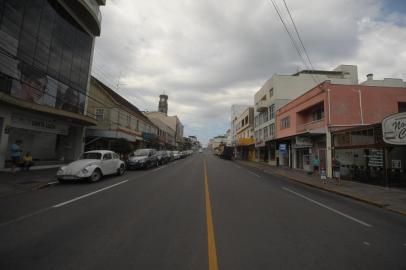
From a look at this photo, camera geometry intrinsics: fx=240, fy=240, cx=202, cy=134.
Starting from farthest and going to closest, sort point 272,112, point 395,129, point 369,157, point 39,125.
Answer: point 272,112 < point 39,125 < point 369,157 < point 395,129

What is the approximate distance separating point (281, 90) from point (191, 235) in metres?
33.6

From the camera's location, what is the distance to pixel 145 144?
44219 mm

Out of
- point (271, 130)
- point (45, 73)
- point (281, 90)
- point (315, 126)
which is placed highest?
point (281, 90)

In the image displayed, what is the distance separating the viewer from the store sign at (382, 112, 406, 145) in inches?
500

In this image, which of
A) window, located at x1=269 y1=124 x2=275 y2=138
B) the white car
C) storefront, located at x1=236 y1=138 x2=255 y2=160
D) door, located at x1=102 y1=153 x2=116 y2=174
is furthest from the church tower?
door, located at x1=102 y1=153 x2=116 y2=174

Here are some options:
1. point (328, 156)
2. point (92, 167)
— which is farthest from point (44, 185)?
point (328, 156)

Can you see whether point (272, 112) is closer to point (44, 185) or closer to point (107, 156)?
point (107, 156)

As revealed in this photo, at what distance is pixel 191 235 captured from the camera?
4926 mm

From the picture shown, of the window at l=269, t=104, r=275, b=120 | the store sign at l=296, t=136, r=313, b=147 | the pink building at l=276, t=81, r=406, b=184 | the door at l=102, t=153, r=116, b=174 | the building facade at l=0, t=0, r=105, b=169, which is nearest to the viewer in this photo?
the door at l=102, t=153, r=116, b=174

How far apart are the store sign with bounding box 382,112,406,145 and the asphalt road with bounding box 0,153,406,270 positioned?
6.77 m

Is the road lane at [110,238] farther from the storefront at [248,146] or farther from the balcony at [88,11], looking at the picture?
the storefront at [248,146]

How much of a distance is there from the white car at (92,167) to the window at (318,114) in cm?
1925

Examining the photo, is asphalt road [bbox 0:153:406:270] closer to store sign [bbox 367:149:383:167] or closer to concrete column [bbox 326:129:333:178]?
store sign [bbox 367:149:383:167]

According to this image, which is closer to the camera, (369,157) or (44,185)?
(44,185)
